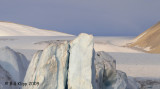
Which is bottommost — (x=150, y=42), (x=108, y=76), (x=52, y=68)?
(x=108, y=76)

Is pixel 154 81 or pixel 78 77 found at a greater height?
pixel 78 77

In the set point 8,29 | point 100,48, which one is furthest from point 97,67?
point 8,29

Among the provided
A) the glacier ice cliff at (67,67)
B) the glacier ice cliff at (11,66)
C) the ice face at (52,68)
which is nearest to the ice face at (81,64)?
the glacier ice cliff at (67,67)

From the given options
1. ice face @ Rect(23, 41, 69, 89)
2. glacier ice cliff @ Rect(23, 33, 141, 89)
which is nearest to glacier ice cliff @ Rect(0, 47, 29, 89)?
glacier ice cliff @ Rect(23, 33, 141, 89)

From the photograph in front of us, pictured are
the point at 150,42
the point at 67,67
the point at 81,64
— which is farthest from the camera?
the point at 150,42

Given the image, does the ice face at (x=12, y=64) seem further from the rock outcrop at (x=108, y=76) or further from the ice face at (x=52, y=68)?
the rock outcrop at (x=108, y=76)

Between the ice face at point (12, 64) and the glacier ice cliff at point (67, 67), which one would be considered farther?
the ice face at point (12, 64)

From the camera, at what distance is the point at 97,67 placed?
998 centimetres

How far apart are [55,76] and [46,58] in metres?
0.59

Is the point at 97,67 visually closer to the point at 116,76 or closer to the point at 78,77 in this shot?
the point at 116,76

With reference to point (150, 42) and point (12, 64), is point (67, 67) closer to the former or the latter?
point (12, 64)

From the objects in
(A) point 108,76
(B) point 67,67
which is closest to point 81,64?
(B) point 67,67

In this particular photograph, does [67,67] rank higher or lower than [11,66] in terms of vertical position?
higher

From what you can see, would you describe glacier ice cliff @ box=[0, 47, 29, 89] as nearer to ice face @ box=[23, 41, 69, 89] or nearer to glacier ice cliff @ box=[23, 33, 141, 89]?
glacier ice cliff @ box=[23, 33, 141, 89]
